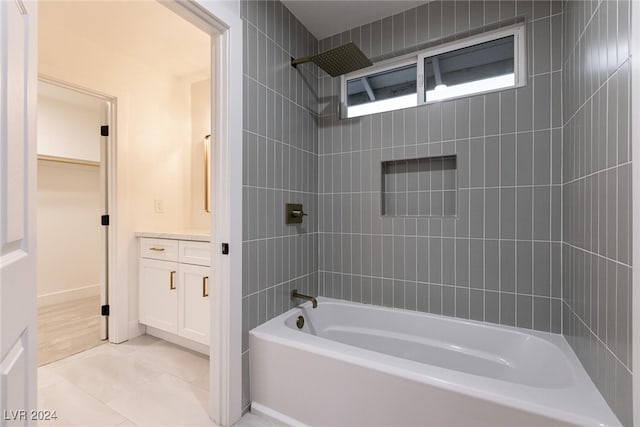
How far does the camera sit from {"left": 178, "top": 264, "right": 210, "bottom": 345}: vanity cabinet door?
7.02 ft

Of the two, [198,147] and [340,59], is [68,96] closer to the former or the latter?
[198,147]

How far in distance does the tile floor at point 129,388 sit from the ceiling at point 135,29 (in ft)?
7.65

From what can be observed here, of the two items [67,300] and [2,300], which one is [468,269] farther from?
[67,300]

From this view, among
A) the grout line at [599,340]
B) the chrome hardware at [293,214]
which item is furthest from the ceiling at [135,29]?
the grout line at [599,340]

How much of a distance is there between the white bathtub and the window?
1.46m

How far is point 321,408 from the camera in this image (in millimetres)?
1382

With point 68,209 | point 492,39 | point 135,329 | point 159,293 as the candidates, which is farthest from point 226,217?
point 68,209

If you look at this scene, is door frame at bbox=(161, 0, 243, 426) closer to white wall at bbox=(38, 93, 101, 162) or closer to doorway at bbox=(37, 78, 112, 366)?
doorway at bbox=(37, 78, 112, 366)

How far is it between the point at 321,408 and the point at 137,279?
2022 millimetres

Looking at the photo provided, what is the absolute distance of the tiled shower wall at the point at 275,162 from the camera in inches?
63.6

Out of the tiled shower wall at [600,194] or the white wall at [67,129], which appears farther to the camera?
the white wall at [67,129]

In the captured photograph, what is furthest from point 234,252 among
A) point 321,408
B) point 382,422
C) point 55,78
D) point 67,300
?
point 67,300

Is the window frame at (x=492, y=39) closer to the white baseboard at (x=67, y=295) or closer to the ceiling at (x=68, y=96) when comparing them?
the ceiling at (x=68, y=96)

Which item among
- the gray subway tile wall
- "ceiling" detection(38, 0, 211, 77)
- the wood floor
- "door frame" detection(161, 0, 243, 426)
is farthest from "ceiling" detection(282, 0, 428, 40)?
the wood floor
